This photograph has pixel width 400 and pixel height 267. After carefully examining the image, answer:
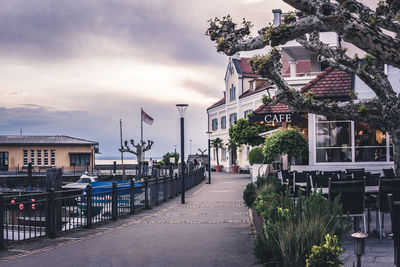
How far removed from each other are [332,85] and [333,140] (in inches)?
101

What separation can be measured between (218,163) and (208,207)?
127ft

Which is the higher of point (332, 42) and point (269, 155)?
point (332, 42)

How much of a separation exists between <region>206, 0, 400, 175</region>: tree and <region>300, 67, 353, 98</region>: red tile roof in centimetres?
560

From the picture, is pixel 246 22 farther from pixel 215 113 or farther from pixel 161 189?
pixel 215 113

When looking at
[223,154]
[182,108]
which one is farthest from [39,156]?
[182,108]

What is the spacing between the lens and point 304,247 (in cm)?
503

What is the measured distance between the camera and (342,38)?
6652 mm

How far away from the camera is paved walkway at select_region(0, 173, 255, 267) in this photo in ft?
24.7

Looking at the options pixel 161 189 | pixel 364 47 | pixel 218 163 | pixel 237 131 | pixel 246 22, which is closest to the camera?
pixel 364 47

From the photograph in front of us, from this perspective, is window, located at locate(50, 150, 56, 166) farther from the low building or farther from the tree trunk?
the tree trunk

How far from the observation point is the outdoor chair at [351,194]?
789cm

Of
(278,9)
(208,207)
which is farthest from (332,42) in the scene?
(208,207)

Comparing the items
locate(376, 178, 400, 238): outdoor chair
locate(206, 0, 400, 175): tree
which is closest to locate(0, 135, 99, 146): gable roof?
locate(206, 0, 400, 175): tree

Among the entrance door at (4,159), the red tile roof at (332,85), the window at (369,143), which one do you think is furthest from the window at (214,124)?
the window at (369,143)
